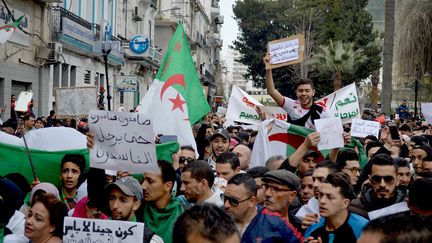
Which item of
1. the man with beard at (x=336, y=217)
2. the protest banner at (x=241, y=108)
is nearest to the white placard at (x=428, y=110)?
the protest banner at (x=241, y=108)

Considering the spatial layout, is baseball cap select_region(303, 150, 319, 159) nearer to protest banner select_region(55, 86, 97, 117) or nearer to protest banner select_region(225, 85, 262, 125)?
protest banner select_region(225, 85, 262, 125)

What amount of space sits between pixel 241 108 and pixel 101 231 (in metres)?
8.98

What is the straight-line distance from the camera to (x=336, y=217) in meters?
4.89

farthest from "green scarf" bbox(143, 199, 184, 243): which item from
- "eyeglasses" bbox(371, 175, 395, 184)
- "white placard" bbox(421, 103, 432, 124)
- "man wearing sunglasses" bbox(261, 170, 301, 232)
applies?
"white placard" bbox(421, 103, 432, 124)

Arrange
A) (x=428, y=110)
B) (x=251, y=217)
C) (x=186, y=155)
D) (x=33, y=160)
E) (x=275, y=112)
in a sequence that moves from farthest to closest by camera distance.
Result: (x=428, y=110), (x=275, y=112), (x=186, y=155), (x=33, y=160), (x=251, y=217)

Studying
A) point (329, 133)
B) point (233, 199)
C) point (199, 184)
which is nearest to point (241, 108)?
point (329, 133)

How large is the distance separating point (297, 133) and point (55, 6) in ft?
56.7

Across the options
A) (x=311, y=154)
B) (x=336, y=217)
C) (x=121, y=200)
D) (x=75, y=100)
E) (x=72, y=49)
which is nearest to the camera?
(x=336, y=217)

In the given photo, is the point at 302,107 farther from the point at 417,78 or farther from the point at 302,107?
the point at 417,78

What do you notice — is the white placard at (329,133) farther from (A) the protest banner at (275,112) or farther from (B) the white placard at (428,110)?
(B) the white placard at (428,110)

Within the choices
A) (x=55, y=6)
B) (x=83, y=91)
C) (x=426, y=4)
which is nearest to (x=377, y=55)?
Result: (x=426, y=4)

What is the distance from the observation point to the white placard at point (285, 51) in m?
10.1

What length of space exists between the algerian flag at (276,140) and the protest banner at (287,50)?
1.59 meters

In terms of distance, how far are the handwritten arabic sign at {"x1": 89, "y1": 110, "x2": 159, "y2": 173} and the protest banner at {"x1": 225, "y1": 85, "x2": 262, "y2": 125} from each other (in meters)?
7.58
